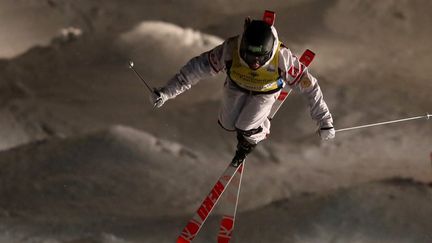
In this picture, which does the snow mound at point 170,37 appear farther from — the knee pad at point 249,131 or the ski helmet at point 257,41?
the ski helmet at point 257,41

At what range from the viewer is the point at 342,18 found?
4.39 metres

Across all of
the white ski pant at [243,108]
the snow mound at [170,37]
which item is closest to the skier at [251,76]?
the white ski pant at [243,108]

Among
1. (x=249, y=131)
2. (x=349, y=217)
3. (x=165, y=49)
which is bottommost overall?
(x=349, y=217)

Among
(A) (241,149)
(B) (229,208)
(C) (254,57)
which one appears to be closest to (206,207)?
(B) (229,208)

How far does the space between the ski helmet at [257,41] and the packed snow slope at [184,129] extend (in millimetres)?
1467

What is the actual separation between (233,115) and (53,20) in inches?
76.8

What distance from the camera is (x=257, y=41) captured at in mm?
2494

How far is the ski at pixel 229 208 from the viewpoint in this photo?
3.50 m

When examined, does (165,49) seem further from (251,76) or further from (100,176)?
(251,76)

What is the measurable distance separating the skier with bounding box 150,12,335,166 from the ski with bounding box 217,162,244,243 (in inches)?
22.5

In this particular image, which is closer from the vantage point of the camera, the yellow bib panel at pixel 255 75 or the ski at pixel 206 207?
the yellow bib panel at pixel 255 75

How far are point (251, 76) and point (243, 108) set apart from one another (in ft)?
1.05

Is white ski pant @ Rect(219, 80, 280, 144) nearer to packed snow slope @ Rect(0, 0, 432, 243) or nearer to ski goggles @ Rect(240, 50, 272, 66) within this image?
ski goggles @ Rect(240, 50, 272, 66)

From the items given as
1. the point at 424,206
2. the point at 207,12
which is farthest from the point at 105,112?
the point at 424,206
